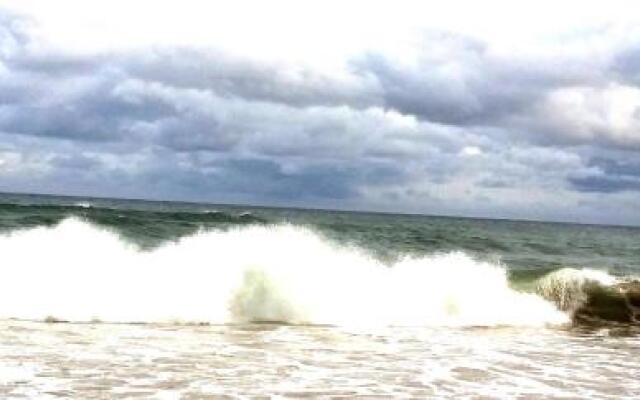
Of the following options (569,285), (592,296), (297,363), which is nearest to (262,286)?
(297,363)

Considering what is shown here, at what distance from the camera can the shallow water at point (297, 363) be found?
8648 mm

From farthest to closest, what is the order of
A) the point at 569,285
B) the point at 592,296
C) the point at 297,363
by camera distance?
the point at 569,285
the point at 592,296
the point at 297,363

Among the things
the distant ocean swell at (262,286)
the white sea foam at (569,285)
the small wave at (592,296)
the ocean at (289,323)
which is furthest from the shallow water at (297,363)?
the white sea foam at (569,285)

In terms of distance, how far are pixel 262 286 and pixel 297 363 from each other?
547cm

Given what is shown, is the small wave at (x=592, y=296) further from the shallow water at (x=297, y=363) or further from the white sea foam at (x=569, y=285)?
the shallow water at (x=297, y=363)

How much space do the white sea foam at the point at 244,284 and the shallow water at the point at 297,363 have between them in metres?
1.20

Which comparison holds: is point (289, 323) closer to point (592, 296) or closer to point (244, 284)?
point (244, 284)

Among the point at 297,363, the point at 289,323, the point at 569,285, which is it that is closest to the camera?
the point at 297,363

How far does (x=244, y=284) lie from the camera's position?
15.6m

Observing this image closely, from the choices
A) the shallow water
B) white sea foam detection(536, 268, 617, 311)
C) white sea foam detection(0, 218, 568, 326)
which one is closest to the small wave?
white sea foam detection(536, 268, 617, 311)

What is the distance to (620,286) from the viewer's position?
18734mm

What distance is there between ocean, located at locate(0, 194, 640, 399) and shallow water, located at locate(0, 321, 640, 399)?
3 cm

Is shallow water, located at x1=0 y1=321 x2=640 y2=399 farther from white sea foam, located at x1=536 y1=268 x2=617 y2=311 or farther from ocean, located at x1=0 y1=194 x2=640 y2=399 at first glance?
white sea foam, located at x1=536 y1=268 x2=617 y2=311

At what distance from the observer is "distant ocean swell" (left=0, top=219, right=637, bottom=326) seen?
14.5 meters
